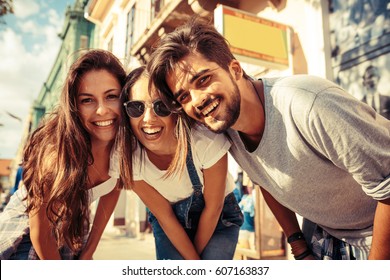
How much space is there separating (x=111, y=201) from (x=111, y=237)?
7.10 metres

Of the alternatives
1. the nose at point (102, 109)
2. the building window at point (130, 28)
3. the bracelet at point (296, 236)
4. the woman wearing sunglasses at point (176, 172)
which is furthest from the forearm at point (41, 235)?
the building window at point (130, 28)

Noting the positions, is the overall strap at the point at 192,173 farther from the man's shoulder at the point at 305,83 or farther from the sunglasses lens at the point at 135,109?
the man's shoulder at the point at 305,83

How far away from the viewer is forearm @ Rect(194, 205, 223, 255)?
1.78 meters

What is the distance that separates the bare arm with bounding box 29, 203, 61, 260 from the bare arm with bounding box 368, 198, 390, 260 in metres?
1.54

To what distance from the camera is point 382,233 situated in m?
1.21

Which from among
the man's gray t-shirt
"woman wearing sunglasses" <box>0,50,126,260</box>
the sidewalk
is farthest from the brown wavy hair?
the sidewalk

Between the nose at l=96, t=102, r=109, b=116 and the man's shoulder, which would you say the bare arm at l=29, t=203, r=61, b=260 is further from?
the man's shoulder

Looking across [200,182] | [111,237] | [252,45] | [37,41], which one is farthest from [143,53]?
[200,182]

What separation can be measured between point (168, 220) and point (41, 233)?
68cm

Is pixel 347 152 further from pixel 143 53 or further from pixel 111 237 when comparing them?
pixel 111 237

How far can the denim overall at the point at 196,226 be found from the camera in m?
1.82

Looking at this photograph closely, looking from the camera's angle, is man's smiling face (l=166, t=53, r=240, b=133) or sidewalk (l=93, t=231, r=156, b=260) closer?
man's smiling face (l=166, t=53, r=240, b=133)

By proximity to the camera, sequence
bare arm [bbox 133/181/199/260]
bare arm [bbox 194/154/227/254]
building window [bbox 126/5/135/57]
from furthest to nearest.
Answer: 1. building window [bbox 126/5/135/57]
2. bare arm [bbox 133/181/199/260]
3. bare arm [bbox 194/154/227/254]
